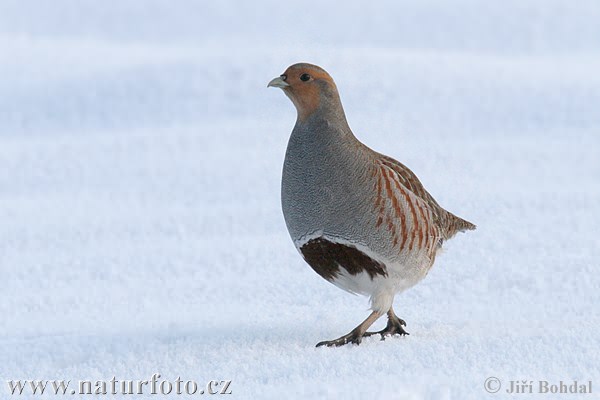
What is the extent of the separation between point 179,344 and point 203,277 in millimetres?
1887

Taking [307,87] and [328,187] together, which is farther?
[307,87]

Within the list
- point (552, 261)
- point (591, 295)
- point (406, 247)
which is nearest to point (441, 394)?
point (406, 247)

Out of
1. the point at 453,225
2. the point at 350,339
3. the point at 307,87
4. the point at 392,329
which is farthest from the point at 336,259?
the point at 453,225

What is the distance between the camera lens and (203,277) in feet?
20.4

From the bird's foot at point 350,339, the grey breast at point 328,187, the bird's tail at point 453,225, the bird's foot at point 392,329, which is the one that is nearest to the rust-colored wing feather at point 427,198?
the bird's tail at point 453,225

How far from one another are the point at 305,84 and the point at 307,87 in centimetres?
2

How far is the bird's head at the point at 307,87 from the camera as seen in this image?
13.8ft

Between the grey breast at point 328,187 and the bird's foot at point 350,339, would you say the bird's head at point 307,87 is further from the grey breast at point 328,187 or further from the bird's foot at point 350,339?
the bird's foot at point 350,339

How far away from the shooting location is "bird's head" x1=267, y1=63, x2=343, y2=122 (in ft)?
13.8

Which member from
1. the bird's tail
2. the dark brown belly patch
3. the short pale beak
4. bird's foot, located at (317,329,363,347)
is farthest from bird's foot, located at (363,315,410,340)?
the short pale beak

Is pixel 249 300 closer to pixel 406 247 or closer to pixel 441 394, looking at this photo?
pixel 406 247

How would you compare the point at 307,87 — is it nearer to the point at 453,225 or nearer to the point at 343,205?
the point at 343,205

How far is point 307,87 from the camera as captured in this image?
13.9 ft

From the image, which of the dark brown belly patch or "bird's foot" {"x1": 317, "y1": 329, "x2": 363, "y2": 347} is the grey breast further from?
"bird's foot" {"x1": 317, "y1": 329, "x2": 363, "y2": 347}
